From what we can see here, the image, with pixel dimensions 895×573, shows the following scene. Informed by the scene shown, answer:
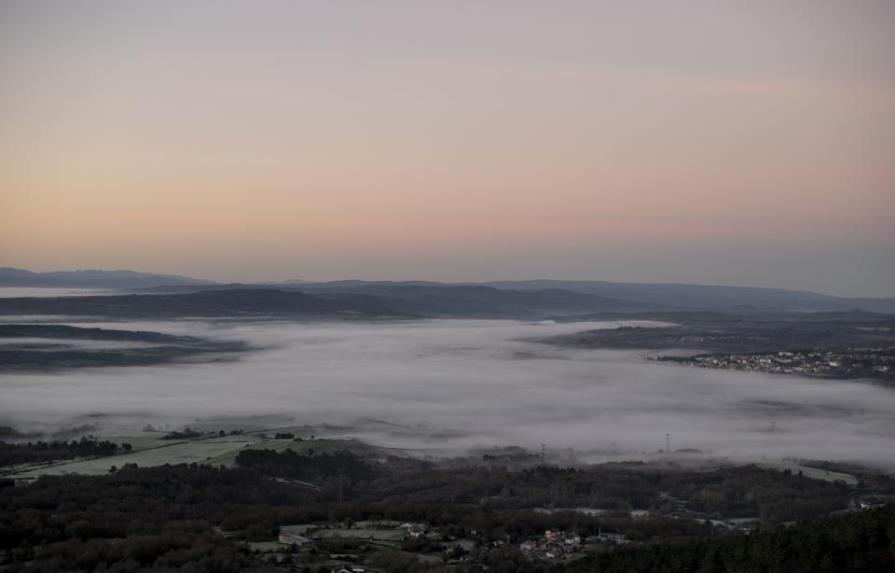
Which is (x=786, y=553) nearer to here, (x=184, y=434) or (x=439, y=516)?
(x=439, y=516)

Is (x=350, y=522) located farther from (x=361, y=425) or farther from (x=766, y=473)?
(x=361, y=425)

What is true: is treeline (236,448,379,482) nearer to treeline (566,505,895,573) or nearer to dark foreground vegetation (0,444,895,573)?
dark foreground vegetation (0,444,895,573)

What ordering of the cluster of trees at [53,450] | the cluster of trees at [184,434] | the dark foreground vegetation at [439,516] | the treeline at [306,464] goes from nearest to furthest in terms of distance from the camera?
the dark foreground vegetation at [439,516] < the cluster of trees at [53,450] < the treeline at [306,464] < the cluster of trees at [184,434]

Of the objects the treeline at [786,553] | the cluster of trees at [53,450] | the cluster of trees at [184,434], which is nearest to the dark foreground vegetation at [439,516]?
the treeline at [786,553]

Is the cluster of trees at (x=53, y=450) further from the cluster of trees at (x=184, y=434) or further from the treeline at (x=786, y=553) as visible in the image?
the treeline at (x=786, y=553)

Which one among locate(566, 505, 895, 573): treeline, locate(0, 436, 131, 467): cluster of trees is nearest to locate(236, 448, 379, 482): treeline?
locate(0, 436, 131, 467): cluster of trees

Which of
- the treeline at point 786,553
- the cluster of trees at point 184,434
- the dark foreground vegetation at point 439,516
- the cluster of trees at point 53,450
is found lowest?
the cluster of trees at point 184,434
